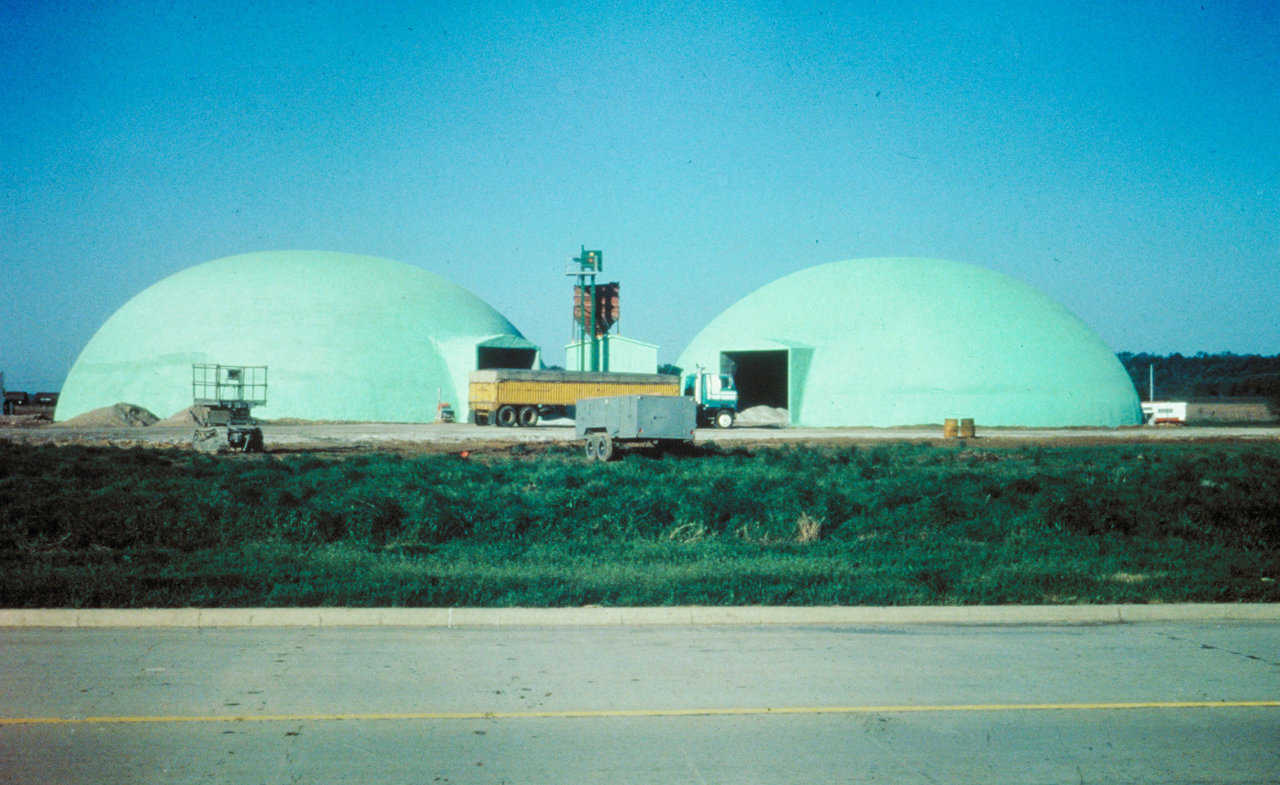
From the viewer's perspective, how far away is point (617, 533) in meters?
15.0

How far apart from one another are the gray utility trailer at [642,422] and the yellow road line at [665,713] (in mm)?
17517

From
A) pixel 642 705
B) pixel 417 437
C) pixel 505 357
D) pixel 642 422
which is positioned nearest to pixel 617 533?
pixel 642 705

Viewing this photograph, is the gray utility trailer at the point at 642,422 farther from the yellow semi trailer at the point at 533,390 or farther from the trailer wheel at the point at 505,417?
the trailer wheel at the point at 505,417

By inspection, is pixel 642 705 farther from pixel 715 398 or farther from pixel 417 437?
pixel 715 398

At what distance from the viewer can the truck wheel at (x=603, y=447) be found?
24.2m

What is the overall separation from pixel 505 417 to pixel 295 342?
12.5m

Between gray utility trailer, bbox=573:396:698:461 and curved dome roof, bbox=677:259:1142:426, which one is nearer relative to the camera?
gray utility trailer, bbox=573:396:698:461

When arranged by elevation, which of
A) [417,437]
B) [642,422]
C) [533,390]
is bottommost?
[417,437]

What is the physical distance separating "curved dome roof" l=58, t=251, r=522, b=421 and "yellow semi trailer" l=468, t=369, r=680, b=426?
19.9 feet

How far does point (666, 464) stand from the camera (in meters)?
22.5

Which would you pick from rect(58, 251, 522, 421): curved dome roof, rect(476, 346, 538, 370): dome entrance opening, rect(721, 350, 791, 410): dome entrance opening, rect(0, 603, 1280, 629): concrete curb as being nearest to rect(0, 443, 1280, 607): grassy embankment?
rect(0, 603, 1280, 629): concrete curb

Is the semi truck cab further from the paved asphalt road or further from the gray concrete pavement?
the paved asphalt road

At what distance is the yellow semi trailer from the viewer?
4375 cm

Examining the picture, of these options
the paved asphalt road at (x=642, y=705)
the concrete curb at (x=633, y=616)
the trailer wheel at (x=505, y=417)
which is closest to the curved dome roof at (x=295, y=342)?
the trailer wheel at (x=505, y=417)
